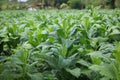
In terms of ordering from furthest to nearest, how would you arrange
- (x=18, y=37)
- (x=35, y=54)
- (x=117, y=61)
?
1. (x=18, y=37)
2. (x=35, y=54)
3. (x=117, y=61)

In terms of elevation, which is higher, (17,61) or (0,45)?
(17,61)

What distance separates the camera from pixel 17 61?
235 centimetres

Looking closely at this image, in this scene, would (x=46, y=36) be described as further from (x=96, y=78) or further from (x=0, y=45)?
(x=96, y=78)

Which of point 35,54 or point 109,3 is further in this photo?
point 109,3

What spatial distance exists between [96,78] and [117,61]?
0.34 m

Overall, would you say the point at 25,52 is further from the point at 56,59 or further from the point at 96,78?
the point at 96,78

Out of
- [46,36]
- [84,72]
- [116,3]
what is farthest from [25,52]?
[116,3]

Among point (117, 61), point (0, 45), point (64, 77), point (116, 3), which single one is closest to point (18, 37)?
point (0, 45)

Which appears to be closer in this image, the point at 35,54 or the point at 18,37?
the point at 35,54

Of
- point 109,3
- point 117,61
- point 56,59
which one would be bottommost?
point 109,3

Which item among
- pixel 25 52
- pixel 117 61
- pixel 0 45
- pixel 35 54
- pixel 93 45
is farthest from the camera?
pixel 0 45

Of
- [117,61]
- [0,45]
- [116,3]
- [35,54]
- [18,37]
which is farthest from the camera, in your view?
[116,3]

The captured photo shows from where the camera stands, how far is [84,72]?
7.75 feet

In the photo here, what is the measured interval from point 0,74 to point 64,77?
2.15ft
